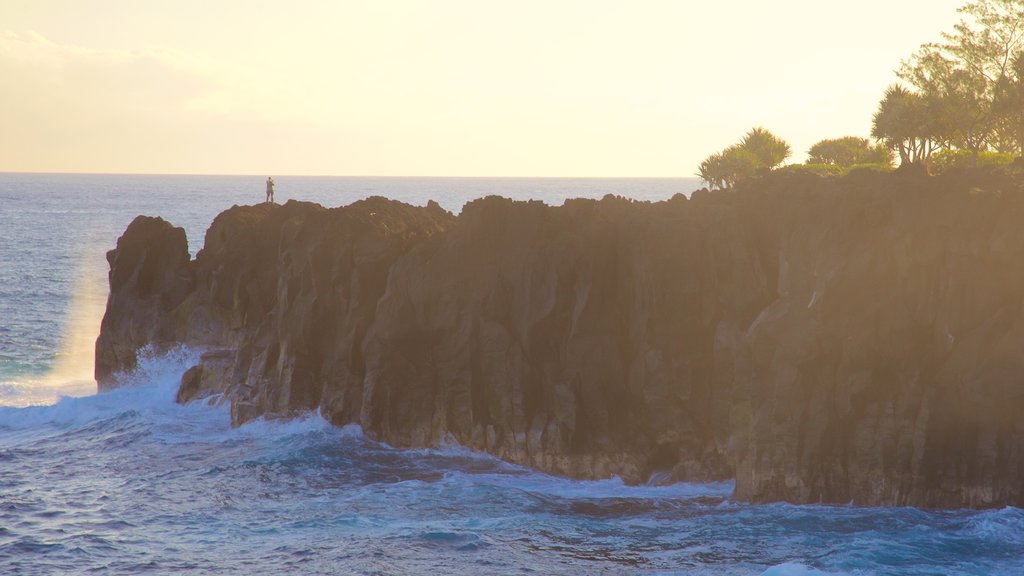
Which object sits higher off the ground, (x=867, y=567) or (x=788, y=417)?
(x=788, y=417)

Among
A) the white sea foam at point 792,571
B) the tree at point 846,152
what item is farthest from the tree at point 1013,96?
the white sea foam at point 792,571

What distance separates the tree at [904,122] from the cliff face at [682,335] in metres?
16.9

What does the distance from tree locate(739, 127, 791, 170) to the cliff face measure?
2520cm

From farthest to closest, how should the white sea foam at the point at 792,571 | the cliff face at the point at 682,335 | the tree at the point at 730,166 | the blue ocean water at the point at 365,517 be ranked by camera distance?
the tree at the point at 730,166 → the cliff face at the point at 682,335 → the blue ocean water at the point at 365,517 → the white sea foam at the point at 792,571

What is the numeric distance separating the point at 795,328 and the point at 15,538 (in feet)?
85.0

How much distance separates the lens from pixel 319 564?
31.3m

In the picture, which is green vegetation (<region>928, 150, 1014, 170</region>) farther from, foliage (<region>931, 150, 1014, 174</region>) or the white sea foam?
the white sea foam

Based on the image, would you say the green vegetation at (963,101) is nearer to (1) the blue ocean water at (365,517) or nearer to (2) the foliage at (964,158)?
(2) the foliage at (964,158)

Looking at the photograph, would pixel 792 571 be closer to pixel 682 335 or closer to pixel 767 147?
pixel 682 335

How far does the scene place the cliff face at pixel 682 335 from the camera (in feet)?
112

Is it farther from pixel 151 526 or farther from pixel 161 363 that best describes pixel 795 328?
pixel 161 363

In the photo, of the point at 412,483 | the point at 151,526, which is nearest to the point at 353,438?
the point at 412,483

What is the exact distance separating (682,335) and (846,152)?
33030 millimetres

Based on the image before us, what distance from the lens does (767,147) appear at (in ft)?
223
